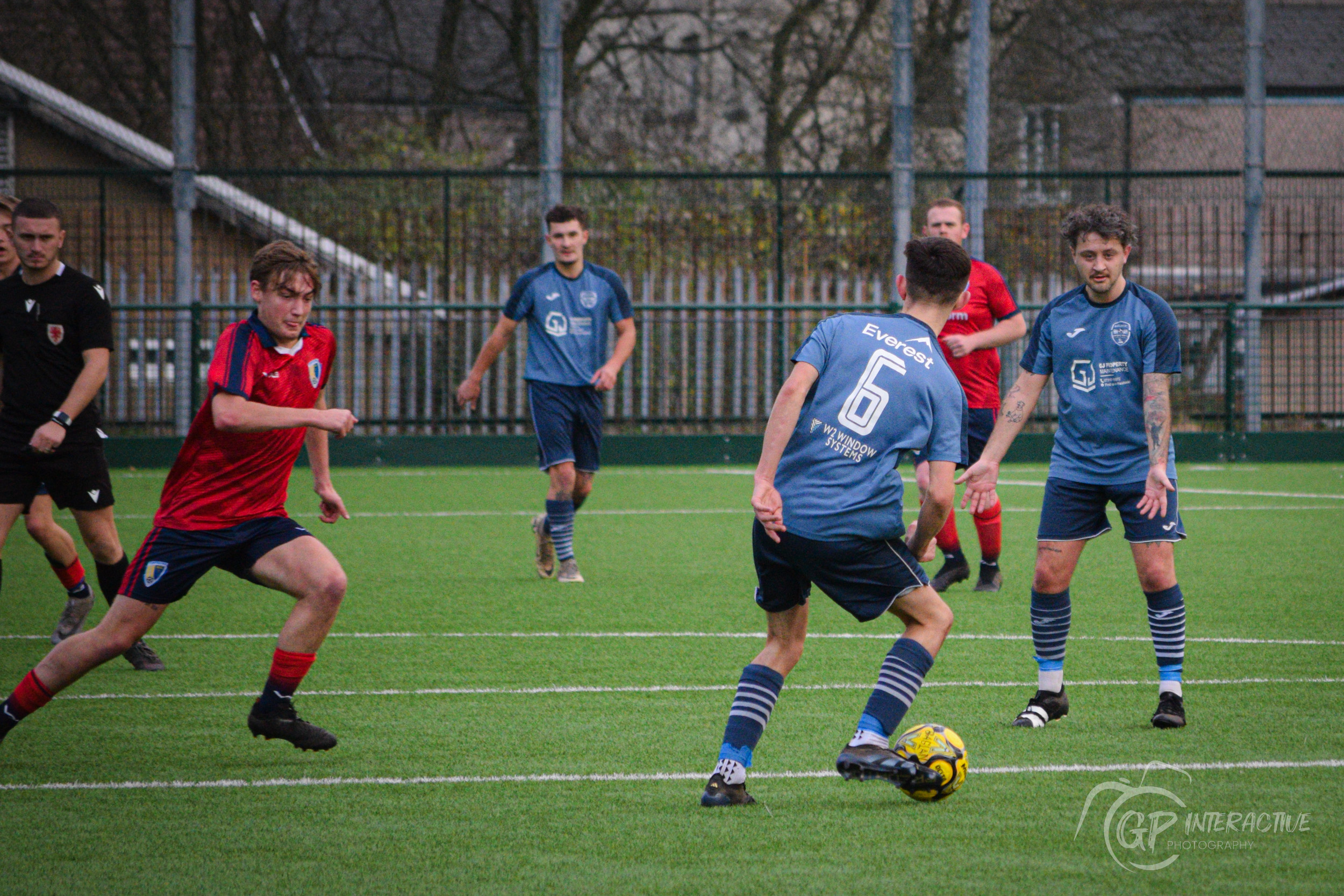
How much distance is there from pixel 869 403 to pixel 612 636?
3.24m

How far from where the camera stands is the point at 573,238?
30.9ft

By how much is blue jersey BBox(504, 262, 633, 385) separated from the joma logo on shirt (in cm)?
504

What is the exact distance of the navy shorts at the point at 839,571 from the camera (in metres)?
4.53

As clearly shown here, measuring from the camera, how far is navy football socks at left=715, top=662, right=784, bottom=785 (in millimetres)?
4520

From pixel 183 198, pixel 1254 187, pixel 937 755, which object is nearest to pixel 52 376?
pixel 937 755

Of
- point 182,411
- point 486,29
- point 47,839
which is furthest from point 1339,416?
point 486,29

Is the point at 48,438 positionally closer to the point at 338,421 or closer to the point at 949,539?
the point at 338,421

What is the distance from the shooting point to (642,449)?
58.1ft

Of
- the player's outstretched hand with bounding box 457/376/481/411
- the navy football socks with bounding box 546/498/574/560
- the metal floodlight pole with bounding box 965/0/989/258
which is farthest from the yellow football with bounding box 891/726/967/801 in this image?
the metal floodlight pole with bounding box 965/0/989/258

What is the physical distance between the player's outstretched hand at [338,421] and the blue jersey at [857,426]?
1.40m

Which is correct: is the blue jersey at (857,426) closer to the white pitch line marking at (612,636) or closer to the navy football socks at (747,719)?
the navy football socks at (747,719)

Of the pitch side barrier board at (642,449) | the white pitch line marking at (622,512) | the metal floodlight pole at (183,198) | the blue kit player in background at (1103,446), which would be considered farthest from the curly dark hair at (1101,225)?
the metal floodlight pole at (183,198)

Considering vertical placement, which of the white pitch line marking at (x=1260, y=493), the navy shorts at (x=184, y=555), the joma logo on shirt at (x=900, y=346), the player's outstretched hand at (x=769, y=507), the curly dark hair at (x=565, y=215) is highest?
the curly dark hair at (x=565, y=215)

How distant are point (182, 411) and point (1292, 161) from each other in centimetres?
2123
